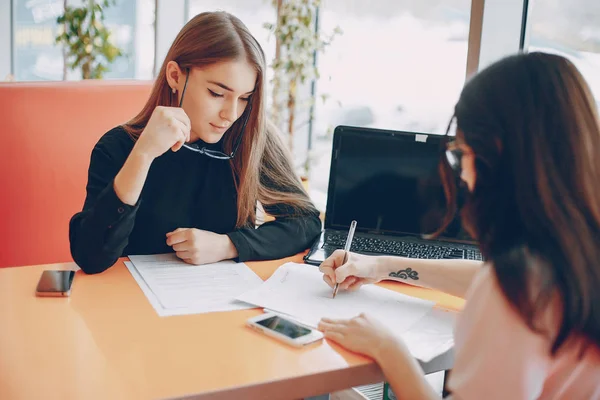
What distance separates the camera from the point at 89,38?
3918 mm

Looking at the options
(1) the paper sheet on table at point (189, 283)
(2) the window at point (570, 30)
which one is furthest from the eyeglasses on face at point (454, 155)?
(2) the window at point (570, 30)

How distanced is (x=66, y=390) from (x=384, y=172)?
935 mm

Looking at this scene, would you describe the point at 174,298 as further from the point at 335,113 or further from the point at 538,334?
the point at 335,113

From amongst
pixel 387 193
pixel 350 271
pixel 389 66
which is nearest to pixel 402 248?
pixel 387 193

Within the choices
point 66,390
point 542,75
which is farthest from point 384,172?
point 66,390

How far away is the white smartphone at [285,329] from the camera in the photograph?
108 cm

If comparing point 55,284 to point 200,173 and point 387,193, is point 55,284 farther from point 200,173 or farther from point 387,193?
point 387,193

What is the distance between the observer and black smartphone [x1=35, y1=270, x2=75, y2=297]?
1241 mm

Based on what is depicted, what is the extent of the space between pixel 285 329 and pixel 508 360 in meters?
0.40

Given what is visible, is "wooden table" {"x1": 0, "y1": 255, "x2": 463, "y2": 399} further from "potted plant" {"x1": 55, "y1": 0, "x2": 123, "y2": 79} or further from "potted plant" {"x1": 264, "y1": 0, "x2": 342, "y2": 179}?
"potted plant" {"x1": 55, "y1": 0, "x2": 123, "y2": 79}

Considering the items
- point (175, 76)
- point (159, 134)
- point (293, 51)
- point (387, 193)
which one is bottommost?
point (387, 193)

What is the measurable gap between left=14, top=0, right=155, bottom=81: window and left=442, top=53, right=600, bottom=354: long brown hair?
3.49 meters

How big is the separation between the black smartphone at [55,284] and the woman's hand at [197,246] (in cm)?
22

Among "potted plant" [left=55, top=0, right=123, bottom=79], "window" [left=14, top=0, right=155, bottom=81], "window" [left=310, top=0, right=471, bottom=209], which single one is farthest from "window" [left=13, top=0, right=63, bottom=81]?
"window" [left=310, top=0, right=471, bottom=209]
